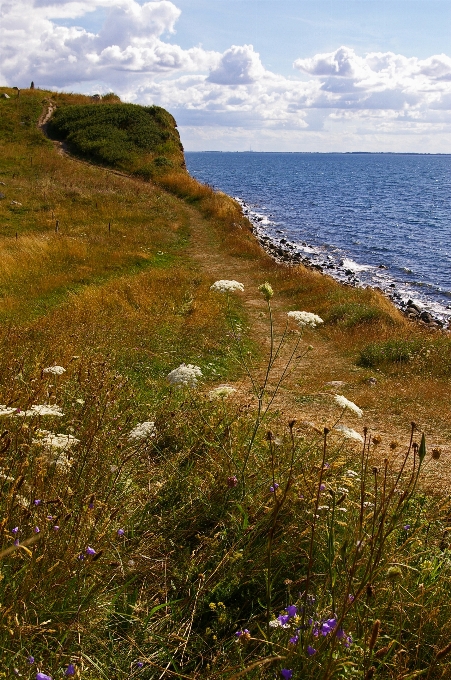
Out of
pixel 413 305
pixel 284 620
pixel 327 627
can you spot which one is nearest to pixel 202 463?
pixel 284 620

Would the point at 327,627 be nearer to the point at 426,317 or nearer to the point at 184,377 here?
the point at 184,377

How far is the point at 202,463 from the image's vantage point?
5051 mm

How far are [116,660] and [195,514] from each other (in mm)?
1374

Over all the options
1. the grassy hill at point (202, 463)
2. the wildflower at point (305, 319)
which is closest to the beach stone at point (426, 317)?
the grassy hill at point (202, 463)

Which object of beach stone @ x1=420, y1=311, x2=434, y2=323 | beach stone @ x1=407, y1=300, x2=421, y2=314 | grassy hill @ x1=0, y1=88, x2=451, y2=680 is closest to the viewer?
grassy hill @ x1=0, y1=88, x2=451, y2=680

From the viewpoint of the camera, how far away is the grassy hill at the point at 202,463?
280 centimetres

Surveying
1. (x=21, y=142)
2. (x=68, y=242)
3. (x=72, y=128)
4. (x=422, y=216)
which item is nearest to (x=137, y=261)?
(x=68, y=242)

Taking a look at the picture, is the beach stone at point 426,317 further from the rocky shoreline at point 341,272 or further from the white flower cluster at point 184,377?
the white flower cluster at point 184,377

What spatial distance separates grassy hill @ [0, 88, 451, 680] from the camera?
280cm

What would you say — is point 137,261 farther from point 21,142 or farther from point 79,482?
point 21,142

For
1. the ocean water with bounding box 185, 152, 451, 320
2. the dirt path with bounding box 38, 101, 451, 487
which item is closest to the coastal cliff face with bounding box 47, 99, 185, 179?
the ocean water with bounding box 185, 152, 451, 320

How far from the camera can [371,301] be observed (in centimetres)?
2027

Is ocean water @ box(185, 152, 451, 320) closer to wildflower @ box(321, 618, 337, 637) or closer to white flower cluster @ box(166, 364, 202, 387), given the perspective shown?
white flower cluster @ box(166, 364, 202, 387)

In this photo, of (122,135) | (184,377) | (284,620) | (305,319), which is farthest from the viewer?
(122,135)
